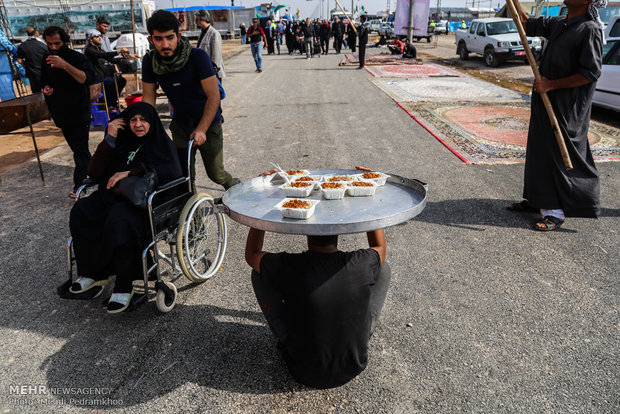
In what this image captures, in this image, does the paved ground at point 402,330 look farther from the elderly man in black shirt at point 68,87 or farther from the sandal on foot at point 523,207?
the elderly man in black shirt at point 68,87

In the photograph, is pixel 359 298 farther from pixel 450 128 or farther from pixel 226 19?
pixel 226 19

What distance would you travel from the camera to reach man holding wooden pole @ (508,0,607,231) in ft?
13.6

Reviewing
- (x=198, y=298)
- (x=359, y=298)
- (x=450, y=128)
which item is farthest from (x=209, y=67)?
(x=450, y=128)

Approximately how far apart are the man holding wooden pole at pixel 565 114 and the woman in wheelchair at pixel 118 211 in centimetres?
365

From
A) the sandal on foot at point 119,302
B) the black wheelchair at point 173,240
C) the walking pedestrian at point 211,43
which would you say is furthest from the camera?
the walking pedestrian at point 211,43

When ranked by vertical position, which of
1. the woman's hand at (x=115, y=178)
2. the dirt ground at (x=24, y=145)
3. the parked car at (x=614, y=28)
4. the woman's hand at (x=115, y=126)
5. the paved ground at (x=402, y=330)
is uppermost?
the parked car at (x=614, y=28)

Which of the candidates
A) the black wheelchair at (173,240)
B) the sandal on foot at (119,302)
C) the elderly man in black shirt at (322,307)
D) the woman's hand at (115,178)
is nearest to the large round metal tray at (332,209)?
the elderly man in black shirt at (322,307)

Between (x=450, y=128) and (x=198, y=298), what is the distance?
6.99 metres

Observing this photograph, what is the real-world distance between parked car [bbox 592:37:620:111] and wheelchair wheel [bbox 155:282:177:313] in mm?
9636

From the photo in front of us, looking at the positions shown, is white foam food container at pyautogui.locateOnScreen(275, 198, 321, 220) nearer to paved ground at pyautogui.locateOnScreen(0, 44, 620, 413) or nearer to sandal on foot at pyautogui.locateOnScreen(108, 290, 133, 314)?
paved ground at pyautogui.locateOnScreen(0, 44, 620, 413)

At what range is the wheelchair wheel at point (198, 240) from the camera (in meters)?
3.32

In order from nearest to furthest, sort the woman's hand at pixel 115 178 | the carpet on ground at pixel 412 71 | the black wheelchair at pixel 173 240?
the black wheelchair at pixel 173 240, the woman's hand at pixel 115 178, the carpet on ground at pixel 412 71

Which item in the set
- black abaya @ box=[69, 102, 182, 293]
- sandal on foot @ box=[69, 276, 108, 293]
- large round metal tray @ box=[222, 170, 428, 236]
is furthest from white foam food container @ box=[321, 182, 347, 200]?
sandal on foot @ box=[69, 276, 108, 293]

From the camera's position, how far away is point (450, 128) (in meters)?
8.95
